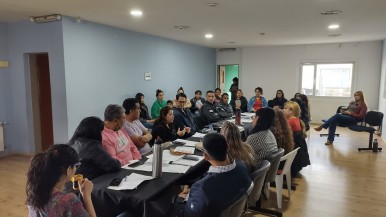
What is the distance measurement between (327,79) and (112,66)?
671 cm

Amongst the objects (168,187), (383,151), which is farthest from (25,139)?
(383,151)

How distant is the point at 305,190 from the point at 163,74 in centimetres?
447

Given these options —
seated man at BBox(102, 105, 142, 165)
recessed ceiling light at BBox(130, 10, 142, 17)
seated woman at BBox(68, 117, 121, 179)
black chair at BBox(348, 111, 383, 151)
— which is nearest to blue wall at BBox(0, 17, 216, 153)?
recessed ceiling light at BBox(130, 10, 142, 17)

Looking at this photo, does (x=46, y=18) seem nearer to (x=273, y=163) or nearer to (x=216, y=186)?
(x=273, y=163)

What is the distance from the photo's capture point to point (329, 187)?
378cm

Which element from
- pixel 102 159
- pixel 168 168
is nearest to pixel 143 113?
pixel 168 168

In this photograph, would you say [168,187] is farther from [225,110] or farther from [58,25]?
[225,110]

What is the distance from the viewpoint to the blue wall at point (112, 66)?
184 inches

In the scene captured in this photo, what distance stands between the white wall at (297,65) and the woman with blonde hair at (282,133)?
6.31 metres

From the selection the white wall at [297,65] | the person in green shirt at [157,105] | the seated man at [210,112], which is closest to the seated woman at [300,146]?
the seated man at [210,112]

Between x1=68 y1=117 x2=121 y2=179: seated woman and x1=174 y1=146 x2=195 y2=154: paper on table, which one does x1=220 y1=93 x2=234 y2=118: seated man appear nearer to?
x1=174 y1=146 x2=195 y2=154: paper on table

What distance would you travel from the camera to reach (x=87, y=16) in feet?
14.9

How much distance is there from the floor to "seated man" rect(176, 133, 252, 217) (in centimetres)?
148

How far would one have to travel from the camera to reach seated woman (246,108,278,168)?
2645 millimetres
